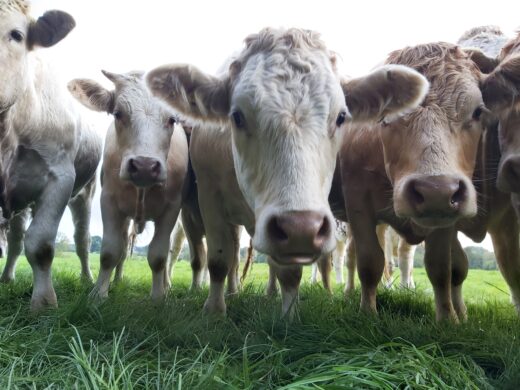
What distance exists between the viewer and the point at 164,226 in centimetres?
538

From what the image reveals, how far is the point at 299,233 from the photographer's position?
244cm

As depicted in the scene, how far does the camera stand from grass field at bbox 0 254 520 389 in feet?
7.57

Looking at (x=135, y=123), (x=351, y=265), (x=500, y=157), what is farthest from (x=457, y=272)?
(x=135, y=123)

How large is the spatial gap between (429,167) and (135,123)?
115 inches

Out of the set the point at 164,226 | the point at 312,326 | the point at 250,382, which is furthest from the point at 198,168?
the point at 250,382

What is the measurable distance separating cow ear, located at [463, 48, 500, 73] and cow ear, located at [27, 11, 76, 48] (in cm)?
316

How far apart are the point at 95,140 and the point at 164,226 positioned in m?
1.78

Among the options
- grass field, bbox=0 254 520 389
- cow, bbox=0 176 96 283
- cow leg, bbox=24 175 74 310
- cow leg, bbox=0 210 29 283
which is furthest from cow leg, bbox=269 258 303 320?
cow leg, bbox=0 210 29 283

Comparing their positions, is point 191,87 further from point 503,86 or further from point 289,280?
point 503,86

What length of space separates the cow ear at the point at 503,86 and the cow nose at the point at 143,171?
2650 mm

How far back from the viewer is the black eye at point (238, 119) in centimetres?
310

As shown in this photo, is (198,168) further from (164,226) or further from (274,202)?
(274,202)

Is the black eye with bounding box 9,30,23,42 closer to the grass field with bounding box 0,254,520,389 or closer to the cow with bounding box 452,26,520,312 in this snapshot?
the grass field with bounding box 0,254,520,389

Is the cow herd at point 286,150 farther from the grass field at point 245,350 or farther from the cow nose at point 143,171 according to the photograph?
the grass field at point 245,350
